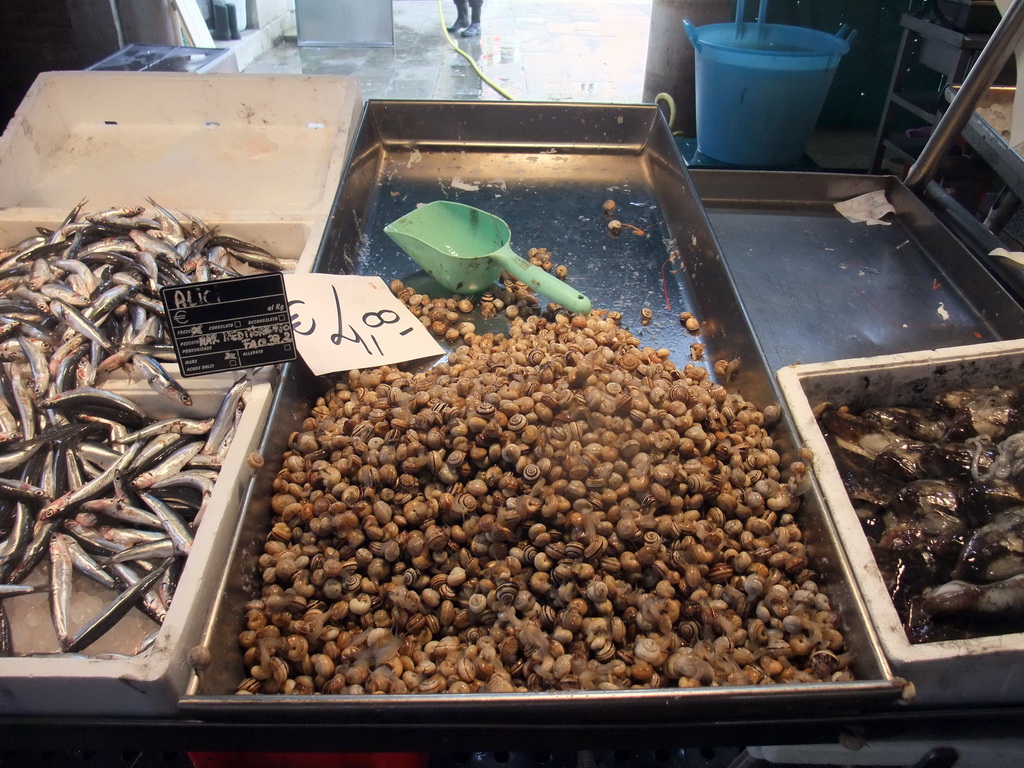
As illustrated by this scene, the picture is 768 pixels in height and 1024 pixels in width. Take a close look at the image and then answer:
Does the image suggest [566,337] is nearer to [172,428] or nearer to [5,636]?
[172,428]

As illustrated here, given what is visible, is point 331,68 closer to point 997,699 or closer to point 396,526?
point 396,526

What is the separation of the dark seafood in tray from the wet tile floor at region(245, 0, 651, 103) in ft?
15.5

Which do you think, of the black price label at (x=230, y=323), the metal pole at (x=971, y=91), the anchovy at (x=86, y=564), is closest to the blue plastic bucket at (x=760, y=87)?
the metal pole at (x=971, y=91)

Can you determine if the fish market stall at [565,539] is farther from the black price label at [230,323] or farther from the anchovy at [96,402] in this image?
the anchovy at [96,402]

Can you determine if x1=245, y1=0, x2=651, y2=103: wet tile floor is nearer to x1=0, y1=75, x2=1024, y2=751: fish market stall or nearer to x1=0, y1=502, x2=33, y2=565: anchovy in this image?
x1=0, y1=75, x2=1024, y2=751: fish market stall

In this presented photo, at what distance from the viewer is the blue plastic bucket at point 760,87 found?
10.1 feet

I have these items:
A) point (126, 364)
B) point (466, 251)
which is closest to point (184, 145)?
point (126, 364)

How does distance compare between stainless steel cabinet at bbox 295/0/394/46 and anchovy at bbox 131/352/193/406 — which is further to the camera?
stainless steel cabinet at bbox 295/0/394/46

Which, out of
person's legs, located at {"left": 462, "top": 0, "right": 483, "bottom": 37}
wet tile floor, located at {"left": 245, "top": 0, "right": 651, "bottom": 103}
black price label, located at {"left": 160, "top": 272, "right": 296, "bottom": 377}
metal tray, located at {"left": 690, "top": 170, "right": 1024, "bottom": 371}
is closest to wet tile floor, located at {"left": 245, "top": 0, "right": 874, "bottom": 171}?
wet tile floor, located at {"left": 245, "top": 0, "right": 651, "bottom": 103}

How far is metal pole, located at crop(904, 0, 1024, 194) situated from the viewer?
215cm

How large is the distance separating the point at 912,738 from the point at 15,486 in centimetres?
217

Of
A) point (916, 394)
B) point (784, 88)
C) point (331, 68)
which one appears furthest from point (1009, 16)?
point (331, 68)

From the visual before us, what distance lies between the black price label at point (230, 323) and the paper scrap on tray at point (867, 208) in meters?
2.39

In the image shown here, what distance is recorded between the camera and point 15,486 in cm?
173
